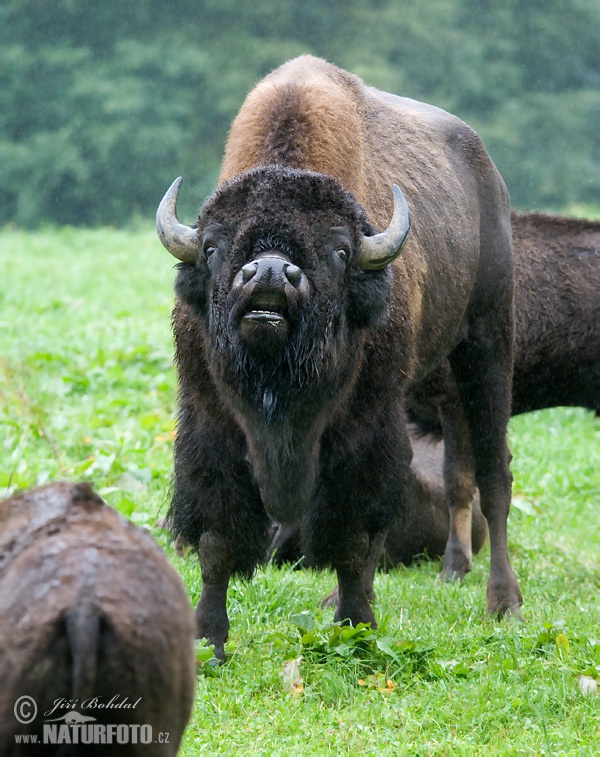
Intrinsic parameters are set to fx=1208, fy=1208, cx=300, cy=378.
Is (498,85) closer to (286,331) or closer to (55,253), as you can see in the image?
(55,253)

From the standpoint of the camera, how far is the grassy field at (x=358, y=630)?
4641 mm

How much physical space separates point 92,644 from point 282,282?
2362mm

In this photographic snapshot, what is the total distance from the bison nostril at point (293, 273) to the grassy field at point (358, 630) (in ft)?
5.19

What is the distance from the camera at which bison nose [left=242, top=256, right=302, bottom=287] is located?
15.8 ft

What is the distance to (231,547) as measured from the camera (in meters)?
5.64

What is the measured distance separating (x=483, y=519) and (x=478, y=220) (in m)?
2.34

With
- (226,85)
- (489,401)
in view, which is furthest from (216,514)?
(226,85)

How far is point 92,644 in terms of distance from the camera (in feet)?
8.87

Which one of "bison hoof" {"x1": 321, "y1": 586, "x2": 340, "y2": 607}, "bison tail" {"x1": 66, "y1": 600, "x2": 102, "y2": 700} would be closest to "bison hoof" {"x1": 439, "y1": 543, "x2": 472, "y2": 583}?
"bison hoof" {"x1": 321, "y1": 586, "x2": 340, "y2": 607}

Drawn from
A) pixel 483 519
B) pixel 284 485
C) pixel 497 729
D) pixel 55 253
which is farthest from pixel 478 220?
pixel 55 253

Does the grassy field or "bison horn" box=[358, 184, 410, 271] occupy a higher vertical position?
"bison horn" box=[358, 184, 410, 271]

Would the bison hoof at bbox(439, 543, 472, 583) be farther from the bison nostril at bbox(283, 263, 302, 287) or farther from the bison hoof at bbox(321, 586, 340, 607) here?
the bison nostril at bbox(283, 263, 302, 287)

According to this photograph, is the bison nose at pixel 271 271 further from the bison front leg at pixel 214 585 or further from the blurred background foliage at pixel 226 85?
the blurred background foliage at pixel 226 85
